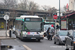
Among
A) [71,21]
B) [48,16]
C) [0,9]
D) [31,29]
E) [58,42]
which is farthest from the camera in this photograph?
[48,16]

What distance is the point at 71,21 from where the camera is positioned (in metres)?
33.8

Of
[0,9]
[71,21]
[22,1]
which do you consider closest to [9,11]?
[0,9]

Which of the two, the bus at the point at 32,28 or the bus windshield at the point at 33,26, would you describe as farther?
the bus windshield at the point at 33,26

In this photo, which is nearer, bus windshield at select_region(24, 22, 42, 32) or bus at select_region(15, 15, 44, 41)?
bus at select_region(15, 15, 44, 41)

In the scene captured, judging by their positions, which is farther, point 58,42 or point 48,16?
point 48,16

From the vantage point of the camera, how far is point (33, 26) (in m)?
21.8

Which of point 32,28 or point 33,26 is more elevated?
point 33,26

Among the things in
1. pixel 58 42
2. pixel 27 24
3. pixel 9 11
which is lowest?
pixel 58 42

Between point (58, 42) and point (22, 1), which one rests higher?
point (22, 1)

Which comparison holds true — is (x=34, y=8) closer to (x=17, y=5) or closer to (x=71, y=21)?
(x=17, y=5)

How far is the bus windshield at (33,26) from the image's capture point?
21703 mm

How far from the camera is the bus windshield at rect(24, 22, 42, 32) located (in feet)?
71.2

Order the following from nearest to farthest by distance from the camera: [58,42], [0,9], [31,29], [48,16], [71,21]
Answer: [58,42]
[31,29]
[71,21]
[0,9]
[48,16]

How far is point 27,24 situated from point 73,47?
9775mm
